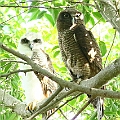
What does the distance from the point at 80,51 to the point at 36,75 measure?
2.20ft

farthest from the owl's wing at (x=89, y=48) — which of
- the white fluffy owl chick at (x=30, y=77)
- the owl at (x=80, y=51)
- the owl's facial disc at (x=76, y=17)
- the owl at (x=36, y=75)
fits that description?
the white fluffy owl chick at (x=30, y=77)

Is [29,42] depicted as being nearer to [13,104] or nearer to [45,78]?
[45,78]

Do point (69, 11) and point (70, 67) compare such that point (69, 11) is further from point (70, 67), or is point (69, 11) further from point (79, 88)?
point (79, 88)

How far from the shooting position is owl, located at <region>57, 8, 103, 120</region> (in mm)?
2979

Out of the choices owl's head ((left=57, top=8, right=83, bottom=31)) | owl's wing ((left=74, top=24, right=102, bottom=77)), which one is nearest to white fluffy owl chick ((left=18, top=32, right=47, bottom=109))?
owl's head ((left=57, top=8, right=83, bottom=31))

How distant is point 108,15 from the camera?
1929 mm

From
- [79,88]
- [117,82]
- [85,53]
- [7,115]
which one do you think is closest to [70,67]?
[85,53]

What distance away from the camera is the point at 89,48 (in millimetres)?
2998

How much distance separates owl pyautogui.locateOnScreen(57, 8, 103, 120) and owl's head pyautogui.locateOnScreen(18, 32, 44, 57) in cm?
79

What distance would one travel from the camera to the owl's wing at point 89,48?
9.61 ft

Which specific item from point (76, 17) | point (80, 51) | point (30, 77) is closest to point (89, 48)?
point (80, 51)

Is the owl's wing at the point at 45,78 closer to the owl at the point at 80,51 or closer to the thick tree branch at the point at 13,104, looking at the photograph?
the owl at the point at 80,51

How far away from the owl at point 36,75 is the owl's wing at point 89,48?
1.56ft

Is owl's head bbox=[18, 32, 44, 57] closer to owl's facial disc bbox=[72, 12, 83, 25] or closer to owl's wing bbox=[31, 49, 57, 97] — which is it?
owl's wing bbox=[31, 49, 57, 97]
